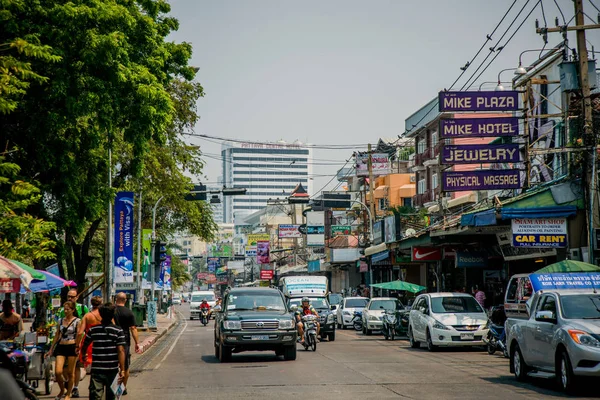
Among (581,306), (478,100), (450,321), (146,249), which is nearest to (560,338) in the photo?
(581,306)

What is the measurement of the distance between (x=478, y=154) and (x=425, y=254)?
619 inches

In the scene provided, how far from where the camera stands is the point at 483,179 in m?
29.4

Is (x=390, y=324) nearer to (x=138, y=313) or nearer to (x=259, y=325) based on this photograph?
(x=259, y=325)

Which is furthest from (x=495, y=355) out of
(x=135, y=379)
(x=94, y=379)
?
(x=94, y=379)

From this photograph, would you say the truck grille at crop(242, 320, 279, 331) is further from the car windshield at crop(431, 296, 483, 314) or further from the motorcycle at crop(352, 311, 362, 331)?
the motorcycle at crop(352, 311, 362, 331)

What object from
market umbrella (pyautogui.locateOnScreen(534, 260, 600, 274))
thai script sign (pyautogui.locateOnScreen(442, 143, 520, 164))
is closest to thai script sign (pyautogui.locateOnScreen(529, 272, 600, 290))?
market umbrella (pyautogui.locateOnScreen(534, 260, 600, 274))

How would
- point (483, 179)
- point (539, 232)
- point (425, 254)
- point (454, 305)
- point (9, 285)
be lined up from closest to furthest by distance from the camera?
point (9, 285), point (539, 232), point (454, 305), point (483, 179), point (425, 254)

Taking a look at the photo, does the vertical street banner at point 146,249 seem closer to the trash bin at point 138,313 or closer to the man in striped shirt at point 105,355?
the trash bin at point 138,313

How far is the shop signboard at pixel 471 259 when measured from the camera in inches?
1531

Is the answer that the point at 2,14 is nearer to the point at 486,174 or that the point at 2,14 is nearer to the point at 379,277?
the point at 486,174

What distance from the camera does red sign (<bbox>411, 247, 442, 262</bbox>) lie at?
1746 inches

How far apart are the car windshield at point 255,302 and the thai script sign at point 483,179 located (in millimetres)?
8634

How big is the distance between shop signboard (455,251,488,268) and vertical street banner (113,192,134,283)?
15.3m

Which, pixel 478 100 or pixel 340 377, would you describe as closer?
pixel 340 377
